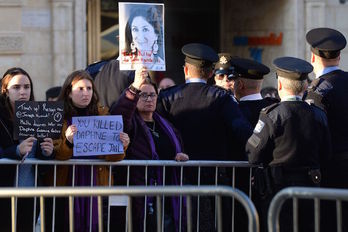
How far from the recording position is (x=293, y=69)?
279 inches

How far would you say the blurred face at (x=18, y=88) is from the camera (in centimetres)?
726

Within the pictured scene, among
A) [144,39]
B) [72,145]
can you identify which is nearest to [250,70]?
[144,39]

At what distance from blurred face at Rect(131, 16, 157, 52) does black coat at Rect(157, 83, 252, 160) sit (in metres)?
0.50

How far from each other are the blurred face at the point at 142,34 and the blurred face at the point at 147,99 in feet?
1.03

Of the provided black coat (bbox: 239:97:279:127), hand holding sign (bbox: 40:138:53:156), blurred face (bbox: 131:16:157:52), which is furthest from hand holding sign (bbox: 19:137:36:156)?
black coat (bbox: 239:97:279:127)

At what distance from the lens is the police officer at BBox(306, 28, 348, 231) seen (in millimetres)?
7309

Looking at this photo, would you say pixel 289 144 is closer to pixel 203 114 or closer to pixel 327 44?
pixel 203 114

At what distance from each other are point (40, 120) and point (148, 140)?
3.02 feet

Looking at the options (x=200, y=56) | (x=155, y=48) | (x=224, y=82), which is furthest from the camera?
(x=224, y=82)

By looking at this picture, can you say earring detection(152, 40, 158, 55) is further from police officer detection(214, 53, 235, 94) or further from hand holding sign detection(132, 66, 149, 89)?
police officer detection(214, 53, 235, 94)

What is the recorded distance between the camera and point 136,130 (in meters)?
7.34

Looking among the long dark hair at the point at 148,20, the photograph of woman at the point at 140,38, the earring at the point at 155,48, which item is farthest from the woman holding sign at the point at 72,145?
the earring at the point at 155,48

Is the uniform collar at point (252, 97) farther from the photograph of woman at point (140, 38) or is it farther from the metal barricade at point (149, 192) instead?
the metal barricade at point (149, 192)

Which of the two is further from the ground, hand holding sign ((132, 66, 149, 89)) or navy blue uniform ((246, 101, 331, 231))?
hand holding sign ((132, 66, 149, 89))
